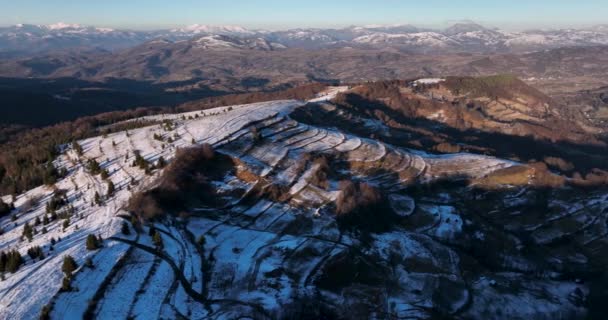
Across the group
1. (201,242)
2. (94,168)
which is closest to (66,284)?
(201,242)

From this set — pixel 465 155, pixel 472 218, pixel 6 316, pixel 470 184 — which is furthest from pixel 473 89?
pixel 6 316

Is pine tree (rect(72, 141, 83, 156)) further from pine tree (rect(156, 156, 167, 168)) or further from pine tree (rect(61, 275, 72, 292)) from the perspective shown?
pine tree (rect(61, 275, 72, 292))

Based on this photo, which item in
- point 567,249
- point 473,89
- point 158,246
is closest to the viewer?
point 158,246

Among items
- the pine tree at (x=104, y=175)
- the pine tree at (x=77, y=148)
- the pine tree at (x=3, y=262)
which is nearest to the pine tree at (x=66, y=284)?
the pine tree at (x=3, y=262)

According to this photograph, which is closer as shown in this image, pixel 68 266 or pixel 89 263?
pixel 68 266

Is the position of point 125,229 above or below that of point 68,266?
below

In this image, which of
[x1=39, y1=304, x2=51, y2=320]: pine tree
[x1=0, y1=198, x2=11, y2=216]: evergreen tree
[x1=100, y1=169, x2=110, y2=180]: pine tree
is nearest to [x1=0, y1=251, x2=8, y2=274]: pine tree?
[x1=39, y1=304, x2=51, y2=320]: pine tree

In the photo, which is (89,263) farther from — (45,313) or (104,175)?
(104,175)

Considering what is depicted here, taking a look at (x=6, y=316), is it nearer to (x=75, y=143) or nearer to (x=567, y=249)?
(x=75, y=143)
